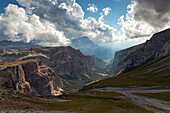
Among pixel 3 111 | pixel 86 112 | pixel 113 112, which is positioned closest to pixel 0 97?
pixel 3 111

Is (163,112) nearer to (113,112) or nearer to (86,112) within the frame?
(113,112)

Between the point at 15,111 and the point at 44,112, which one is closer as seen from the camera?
the point at 15,111

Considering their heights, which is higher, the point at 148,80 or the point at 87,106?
A: the point at 148,80

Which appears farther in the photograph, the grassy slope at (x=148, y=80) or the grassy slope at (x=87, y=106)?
the grassy slope at (x=148, y=80)

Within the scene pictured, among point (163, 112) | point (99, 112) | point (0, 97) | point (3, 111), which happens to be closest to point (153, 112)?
point (163, 112)

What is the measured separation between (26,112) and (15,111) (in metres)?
2.80

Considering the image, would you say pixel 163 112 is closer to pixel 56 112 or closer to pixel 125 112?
pixel 125 112

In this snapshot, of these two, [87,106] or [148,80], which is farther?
[148,80]

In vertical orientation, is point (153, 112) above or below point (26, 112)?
below

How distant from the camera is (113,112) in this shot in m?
32.6

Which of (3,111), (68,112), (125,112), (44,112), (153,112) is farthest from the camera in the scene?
(153,112)

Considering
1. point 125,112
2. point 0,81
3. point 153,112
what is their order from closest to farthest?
point 125,112
point 153,112
point 0,81

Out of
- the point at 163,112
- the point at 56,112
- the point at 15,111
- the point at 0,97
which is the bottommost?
the point at 163,112

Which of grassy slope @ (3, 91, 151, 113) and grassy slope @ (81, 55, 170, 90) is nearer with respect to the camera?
grassy slope @ (3, 91, 151, 113)
